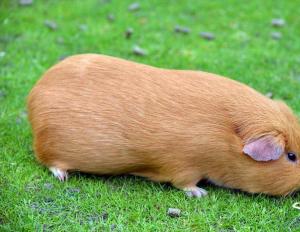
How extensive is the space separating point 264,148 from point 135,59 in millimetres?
2403

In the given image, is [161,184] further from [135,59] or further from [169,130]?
[135,59]

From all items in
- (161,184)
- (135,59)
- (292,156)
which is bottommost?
(135,59)

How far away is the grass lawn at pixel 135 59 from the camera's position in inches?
143

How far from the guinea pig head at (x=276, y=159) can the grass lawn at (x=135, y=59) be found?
13 centimetres

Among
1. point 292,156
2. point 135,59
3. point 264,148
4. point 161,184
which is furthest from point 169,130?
point 135,59

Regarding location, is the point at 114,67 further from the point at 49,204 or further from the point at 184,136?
the point at 49,204

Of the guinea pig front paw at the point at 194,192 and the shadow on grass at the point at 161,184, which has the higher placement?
the guinea pig front paw at the point at 194,192

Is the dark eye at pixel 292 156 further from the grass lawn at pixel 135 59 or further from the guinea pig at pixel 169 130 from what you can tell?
the grass lawn at pixel 135 59

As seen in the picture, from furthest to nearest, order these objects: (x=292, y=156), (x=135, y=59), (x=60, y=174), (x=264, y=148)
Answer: (x=135, y=59), (x=60, y=174), (x=292, y=156), (x=264, y=148)

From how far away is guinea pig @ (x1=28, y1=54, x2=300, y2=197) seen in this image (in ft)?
12.2

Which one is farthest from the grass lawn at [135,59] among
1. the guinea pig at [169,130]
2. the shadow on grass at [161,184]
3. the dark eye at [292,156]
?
the dark eye at [292,156]

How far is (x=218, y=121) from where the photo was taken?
3.75m

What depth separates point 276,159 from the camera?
3.71m

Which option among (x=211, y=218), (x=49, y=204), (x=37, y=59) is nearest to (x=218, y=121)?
(x=211, y=218)
